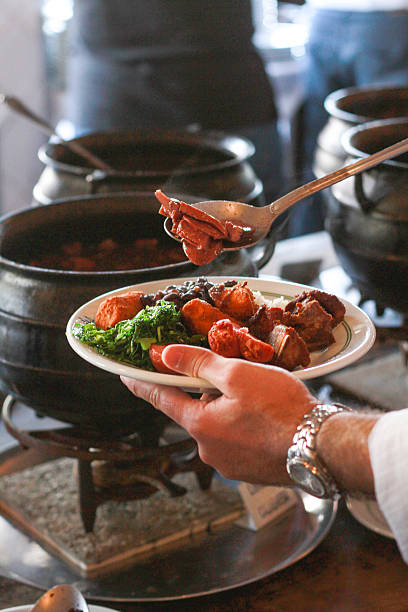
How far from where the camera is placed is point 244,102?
131 inches

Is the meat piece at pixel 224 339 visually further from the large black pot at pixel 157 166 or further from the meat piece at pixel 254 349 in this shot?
the large black pot at pixel 157 166

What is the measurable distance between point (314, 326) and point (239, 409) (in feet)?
0.55

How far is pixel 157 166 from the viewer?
7.22ft

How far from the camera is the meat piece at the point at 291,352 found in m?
1.00

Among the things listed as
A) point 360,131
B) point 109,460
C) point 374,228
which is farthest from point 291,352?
point 360,131

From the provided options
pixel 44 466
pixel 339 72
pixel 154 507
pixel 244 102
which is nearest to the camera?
pixel 154 507

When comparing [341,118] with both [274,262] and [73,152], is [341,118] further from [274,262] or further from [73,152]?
[73,152]

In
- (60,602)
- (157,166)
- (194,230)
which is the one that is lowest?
(60,602)

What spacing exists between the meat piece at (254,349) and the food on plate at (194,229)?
0.18 meters

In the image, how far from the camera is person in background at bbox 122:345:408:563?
93cm

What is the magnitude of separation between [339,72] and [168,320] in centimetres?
337

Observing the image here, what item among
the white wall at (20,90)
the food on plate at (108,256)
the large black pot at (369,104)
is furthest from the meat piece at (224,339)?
the white wall at (20,90)

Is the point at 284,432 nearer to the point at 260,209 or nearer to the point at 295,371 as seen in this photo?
the point at 295,371

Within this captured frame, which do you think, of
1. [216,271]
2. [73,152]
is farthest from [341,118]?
[216,271]
